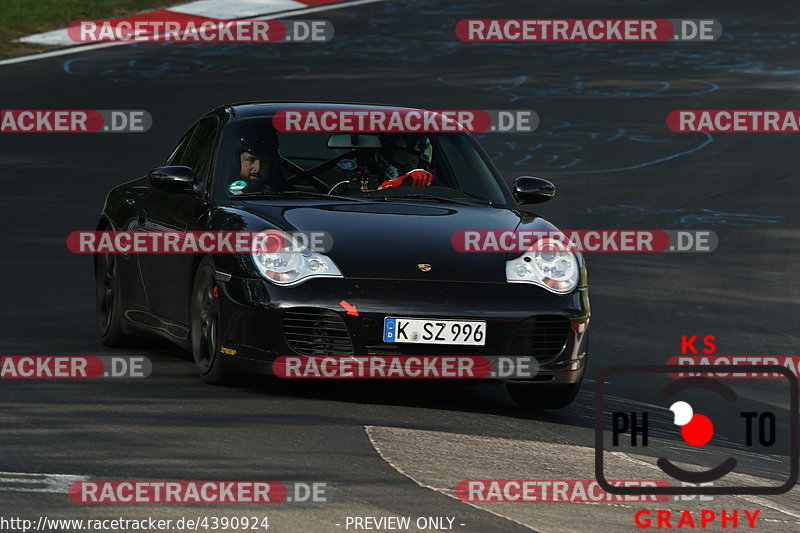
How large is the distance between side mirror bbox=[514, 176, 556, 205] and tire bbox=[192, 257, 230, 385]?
1.91 m

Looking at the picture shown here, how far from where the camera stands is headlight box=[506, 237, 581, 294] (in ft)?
25.5

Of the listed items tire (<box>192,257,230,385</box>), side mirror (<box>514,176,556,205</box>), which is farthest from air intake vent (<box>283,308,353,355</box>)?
side mirror (<box>514,176,556,205</box>)

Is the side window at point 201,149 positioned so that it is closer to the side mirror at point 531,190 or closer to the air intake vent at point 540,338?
the side mirror at point 531,190

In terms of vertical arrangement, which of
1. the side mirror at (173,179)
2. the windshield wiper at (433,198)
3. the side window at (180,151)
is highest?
the side window at (180,151)

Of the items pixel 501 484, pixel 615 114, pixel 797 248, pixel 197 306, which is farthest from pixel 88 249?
pixel 615 114

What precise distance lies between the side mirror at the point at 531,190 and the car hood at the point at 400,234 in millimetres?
550

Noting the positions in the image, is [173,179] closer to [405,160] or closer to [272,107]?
[272,107]

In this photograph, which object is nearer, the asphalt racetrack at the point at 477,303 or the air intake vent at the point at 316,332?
the asphalt racetrack at the point at 477,303

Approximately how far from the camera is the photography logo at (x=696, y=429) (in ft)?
21.7

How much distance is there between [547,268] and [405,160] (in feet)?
4.74

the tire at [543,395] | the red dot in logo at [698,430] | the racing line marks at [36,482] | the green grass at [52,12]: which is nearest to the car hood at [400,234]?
the tire at [543,395]

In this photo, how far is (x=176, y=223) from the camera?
28.5 ft

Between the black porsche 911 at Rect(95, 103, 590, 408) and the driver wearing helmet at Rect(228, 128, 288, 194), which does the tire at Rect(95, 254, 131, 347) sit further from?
the driver wearing helmet at Rect(228, 128, 288, 194)

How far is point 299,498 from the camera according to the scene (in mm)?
5781
